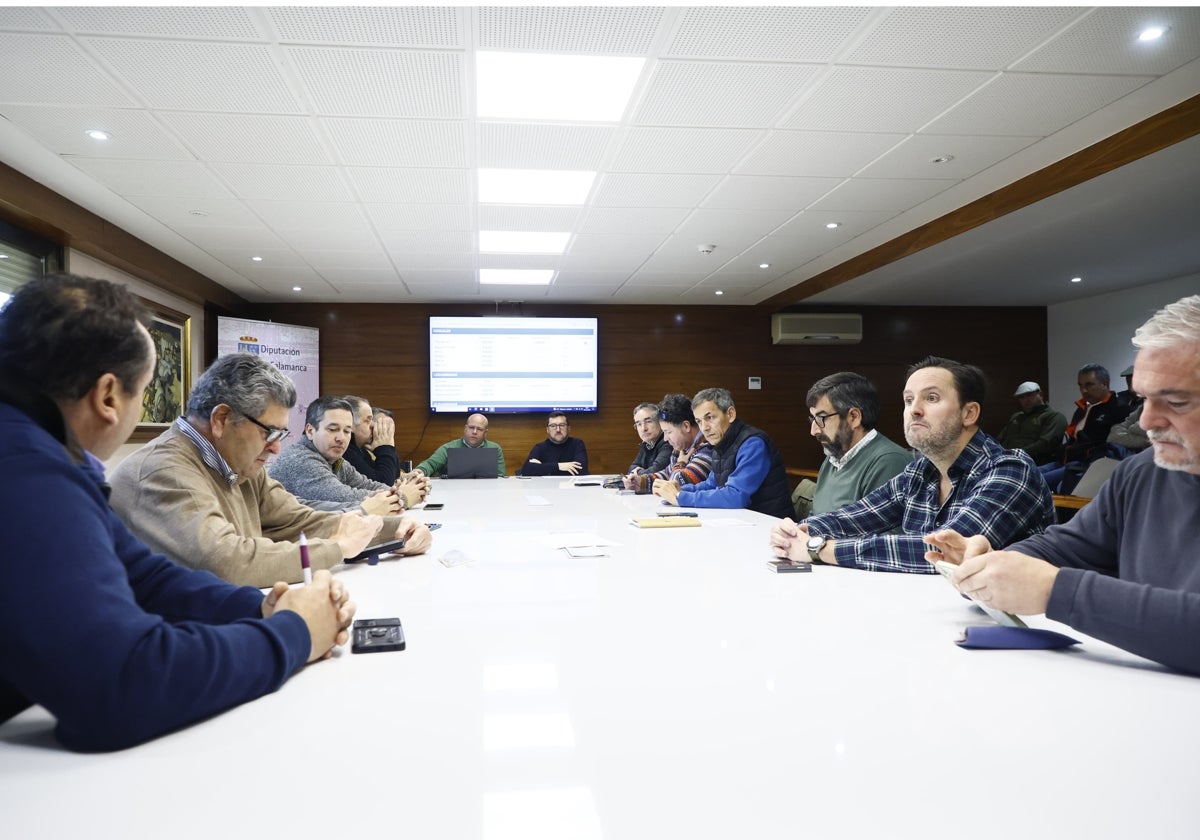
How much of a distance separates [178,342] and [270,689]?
656 cm

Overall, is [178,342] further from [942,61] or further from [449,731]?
[449,731]

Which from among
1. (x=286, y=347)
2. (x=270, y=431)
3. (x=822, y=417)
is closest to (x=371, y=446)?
(x=286, y=347)

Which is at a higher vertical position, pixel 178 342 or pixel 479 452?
pixel 178 342

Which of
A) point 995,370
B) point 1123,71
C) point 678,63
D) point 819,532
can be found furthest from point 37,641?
point 995,370

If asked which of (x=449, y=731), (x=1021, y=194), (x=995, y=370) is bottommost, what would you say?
(x=449, y=731)

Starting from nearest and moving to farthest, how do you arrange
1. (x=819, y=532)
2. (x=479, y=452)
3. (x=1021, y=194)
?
(x=819, y=532), (x=1021, y=194), (x=479, y=452)

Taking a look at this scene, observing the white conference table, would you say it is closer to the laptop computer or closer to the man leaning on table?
the man leaning on table

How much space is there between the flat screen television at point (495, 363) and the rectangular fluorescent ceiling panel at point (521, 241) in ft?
7.37

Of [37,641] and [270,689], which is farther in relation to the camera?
[270,689]

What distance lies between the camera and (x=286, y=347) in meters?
7.71

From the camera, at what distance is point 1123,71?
119 inches

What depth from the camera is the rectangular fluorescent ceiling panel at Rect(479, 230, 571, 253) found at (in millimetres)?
5441

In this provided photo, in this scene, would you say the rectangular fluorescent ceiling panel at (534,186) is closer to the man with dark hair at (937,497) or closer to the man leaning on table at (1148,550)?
the man with dark hair at (937,497)

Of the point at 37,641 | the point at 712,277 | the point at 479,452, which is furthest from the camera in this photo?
the point at 712,277
